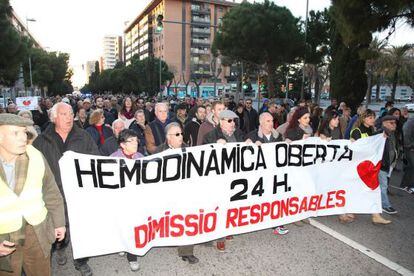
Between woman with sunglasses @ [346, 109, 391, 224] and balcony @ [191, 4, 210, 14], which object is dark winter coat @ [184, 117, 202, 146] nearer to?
woman with sunglasses @ [346, 109, 391, 224]

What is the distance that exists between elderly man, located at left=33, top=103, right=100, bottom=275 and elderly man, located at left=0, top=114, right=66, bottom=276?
0.97 m

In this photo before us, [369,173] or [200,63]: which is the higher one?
[200,63]

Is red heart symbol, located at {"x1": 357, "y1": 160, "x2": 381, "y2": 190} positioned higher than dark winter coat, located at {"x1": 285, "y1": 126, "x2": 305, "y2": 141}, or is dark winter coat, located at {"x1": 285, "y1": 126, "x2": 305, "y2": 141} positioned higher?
dark winter coat, located at {"x1": 285, "y1": 126, "x2": 305, "y2": 141}

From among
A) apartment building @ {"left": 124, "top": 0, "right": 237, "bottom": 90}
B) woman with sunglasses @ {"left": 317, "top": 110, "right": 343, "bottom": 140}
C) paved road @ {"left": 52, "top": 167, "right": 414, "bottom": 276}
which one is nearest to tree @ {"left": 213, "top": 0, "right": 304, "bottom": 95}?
woman with sunglasses @ {"left": 317, "top": 110, "right": 343, "bottom": 140}

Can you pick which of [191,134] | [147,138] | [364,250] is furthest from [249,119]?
[364,250]

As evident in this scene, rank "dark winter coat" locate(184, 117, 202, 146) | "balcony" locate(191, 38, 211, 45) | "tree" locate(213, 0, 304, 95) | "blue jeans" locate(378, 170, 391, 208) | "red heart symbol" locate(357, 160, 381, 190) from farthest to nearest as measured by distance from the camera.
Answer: "balcony" locate(191, 38, 211, 45) → "tree" locate(213, 0, 304, 95) → "dark winter coat" locate(184, 117, 202, 146) → "blue jeans" locate(378, 170, 391, 208) → "red heart symbol" locate(357, 160, 381, 190)

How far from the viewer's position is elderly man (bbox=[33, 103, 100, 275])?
3752 mm

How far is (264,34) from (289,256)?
1116 inches

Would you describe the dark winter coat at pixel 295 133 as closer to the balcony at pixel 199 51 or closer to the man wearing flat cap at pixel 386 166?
the man wearing flat cap at pixel 386 166

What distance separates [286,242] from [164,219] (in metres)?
1.78

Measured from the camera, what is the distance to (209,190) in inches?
161

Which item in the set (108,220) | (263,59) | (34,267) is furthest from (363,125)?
(263,59)

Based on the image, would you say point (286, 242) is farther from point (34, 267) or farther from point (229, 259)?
point (34, 267)

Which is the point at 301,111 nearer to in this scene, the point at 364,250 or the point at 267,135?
the point at 267,135
